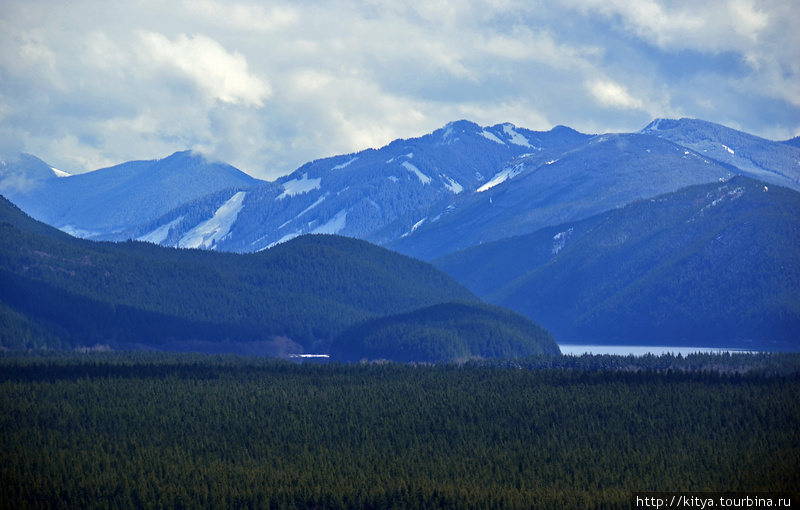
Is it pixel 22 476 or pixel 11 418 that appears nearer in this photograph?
pixel 22 476

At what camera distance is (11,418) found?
13488 cm

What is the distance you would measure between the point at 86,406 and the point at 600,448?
6052cm

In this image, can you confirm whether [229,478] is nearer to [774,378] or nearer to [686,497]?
[686,497]

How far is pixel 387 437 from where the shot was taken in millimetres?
127188

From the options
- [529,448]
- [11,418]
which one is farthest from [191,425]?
[529,448]

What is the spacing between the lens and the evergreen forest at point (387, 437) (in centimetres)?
10181

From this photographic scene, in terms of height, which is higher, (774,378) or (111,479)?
(774,378)

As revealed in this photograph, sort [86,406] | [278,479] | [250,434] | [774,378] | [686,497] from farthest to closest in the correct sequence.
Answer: [774,378] → [86,406] → [250,434] → [278,479] → [686,497]

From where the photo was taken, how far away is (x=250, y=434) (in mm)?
130250

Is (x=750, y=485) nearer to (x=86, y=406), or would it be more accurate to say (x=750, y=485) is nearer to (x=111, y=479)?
(x=111, y=479)

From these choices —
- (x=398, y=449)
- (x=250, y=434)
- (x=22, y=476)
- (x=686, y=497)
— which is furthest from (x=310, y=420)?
(x=686, y=497)

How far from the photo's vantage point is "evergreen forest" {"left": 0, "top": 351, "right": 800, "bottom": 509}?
102m

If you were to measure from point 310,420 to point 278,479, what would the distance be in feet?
99.1

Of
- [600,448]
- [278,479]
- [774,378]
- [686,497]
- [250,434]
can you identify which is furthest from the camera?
[774,378]
